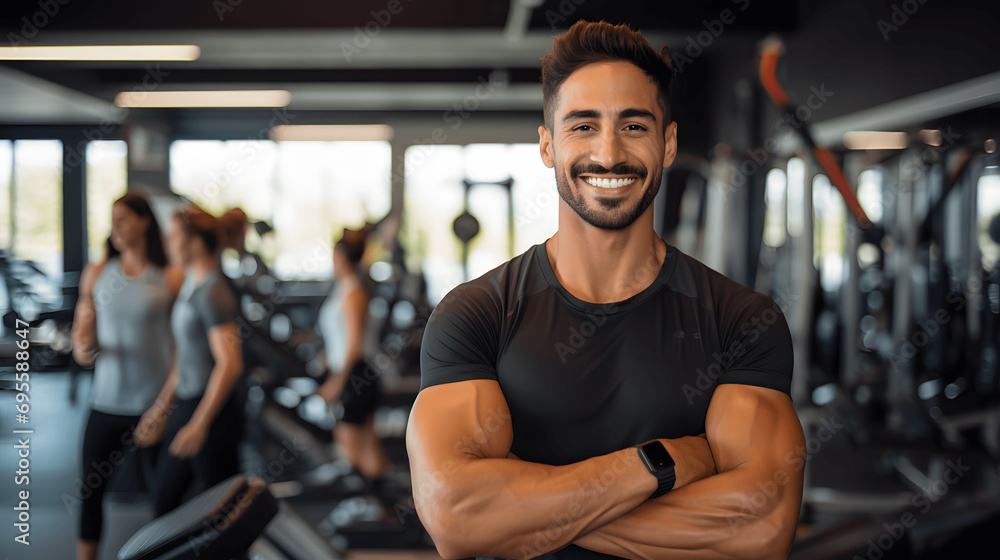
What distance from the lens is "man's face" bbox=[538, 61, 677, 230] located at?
3.09 ft

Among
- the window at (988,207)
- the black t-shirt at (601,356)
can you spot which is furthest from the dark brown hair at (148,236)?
the window at (988,207)

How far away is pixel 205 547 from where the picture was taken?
3.41 ft

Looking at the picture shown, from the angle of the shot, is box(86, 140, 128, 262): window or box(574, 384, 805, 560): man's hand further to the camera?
box(86, 140, 128, 262): window

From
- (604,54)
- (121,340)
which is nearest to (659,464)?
(604,54)

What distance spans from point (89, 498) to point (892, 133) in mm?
4709

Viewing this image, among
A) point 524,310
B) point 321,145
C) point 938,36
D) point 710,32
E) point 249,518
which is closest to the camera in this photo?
point 524,310

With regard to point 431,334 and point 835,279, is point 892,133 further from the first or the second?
point 431,334

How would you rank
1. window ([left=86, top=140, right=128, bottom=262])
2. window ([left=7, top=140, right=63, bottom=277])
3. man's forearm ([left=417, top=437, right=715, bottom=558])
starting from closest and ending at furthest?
man's forearm ([left=417, top=437, right=715, bottom=558]), window ([left=7, top=140, right=63, bottom=277]), window ([left=86, top=140, right=128, bottom=262])

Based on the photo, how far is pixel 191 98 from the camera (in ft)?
18.5

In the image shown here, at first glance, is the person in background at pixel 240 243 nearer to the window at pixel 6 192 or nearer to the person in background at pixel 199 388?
the person in background at pixel 199 388

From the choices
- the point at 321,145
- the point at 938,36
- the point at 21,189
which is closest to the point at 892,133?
the point at 938,36

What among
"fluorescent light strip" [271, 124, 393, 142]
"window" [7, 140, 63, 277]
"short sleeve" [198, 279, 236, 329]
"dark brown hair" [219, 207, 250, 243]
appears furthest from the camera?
"fluorescent light strip" [271, 124, 393, 142]

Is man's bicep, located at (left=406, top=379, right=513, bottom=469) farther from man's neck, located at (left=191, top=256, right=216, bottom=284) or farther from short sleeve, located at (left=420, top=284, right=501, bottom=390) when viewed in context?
man's neck, located at (left=191, top=256, right=216, bottom=284)

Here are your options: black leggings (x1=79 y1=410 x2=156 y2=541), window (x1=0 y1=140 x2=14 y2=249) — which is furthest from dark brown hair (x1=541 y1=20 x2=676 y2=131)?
window (x1=0 y1=140 x2=14 y2=249)
